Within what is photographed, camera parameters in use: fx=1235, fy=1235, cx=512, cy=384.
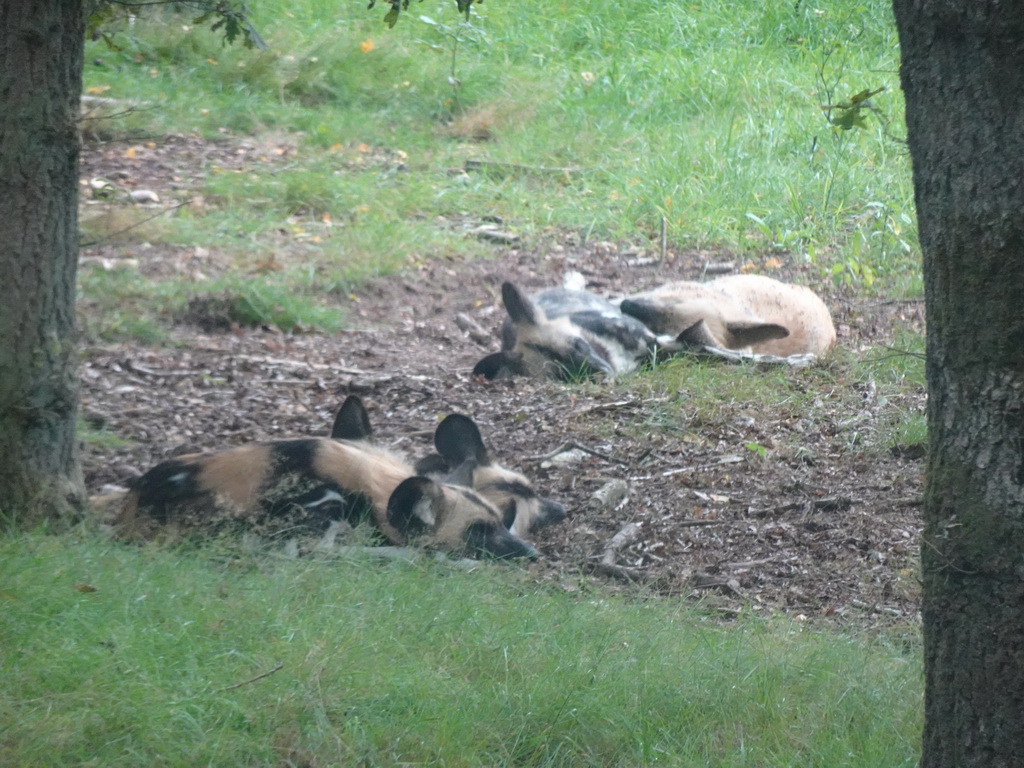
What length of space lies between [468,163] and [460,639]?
802 cm

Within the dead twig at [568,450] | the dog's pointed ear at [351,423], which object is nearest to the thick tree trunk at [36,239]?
the dog's pointed ear at [351,423]

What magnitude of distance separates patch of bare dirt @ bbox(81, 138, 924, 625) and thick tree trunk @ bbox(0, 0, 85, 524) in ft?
3.56

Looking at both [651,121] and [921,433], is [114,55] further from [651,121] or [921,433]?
[921,433]

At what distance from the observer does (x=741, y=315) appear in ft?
25.0

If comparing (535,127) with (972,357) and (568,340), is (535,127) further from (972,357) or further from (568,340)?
(972,357)

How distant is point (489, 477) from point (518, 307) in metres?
2.44

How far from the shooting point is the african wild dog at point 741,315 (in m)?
7.29

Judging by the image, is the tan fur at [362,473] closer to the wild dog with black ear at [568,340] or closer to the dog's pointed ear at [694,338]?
the wild dog with black ear at [568,340]

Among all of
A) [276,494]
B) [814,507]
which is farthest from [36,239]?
[814,507]

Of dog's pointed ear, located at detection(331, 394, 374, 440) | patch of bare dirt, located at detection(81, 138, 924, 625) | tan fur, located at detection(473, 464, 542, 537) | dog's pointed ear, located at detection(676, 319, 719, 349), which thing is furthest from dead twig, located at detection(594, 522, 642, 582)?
dog's pointed ear, located at detection(676, 319, 719, 349)

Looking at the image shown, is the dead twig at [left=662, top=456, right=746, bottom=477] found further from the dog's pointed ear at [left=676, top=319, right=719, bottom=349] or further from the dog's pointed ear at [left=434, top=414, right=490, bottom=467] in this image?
the dog's pointed ear at [left=676, top=319, right=719, bottom=349]

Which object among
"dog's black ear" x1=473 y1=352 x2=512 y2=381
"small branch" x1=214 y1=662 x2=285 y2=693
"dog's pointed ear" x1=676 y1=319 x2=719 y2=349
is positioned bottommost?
"small branch" x1=214 y1=662 x2=285 y2=693

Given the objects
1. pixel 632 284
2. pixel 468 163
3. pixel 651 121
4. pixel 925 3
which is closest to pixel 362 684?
pixel 925 3

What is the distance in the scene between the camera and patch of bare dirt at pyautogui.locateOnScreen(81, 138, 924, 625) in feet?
14.2
